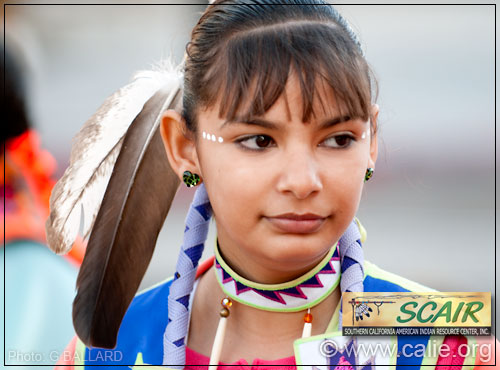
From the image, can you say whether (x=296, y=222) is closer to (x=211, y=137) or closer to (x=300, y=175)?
(x=300, y=175)

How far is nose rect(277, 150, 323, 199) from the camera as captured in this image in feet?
4.13

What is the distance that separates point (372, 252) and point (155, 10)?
7.45 feet

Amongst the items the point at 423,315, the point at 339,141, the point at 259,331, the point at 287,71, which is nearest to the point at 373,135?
the point at 339,141

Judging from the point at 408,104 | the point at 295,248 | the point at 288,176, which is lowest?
the point at 408,104

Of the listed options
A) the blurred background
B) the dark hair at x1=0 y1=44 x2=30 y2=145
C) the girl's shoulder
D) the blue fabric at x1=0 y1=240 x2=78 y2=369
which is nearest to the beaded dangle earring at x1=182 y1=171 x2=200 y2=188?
the girl's shoulder

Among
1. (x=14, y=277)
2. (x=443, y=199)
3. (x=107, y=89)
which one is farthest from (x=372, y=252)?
(x=14, y=277)

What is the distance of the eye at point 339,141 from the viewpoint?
135cm

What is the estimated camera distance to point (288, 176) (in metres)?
1.27

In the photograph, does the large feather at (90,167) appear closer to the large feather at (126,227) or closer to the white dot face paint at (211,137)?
the large feather at (126,227)

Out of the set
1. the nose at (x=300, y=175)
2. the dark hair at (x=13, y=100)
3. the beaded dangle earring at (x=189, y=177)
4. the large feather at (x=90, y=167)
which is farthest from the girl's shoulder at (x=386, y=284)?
the dark hair at (x=13, y=100)

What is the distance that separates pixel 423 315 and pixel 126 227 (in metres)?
0.81

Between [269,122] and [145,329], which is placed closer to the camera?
[269,122]

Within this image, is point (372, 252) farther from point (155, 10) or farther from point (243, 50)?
point (243, 50)

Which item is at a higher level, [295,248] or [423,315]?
[295,248]
